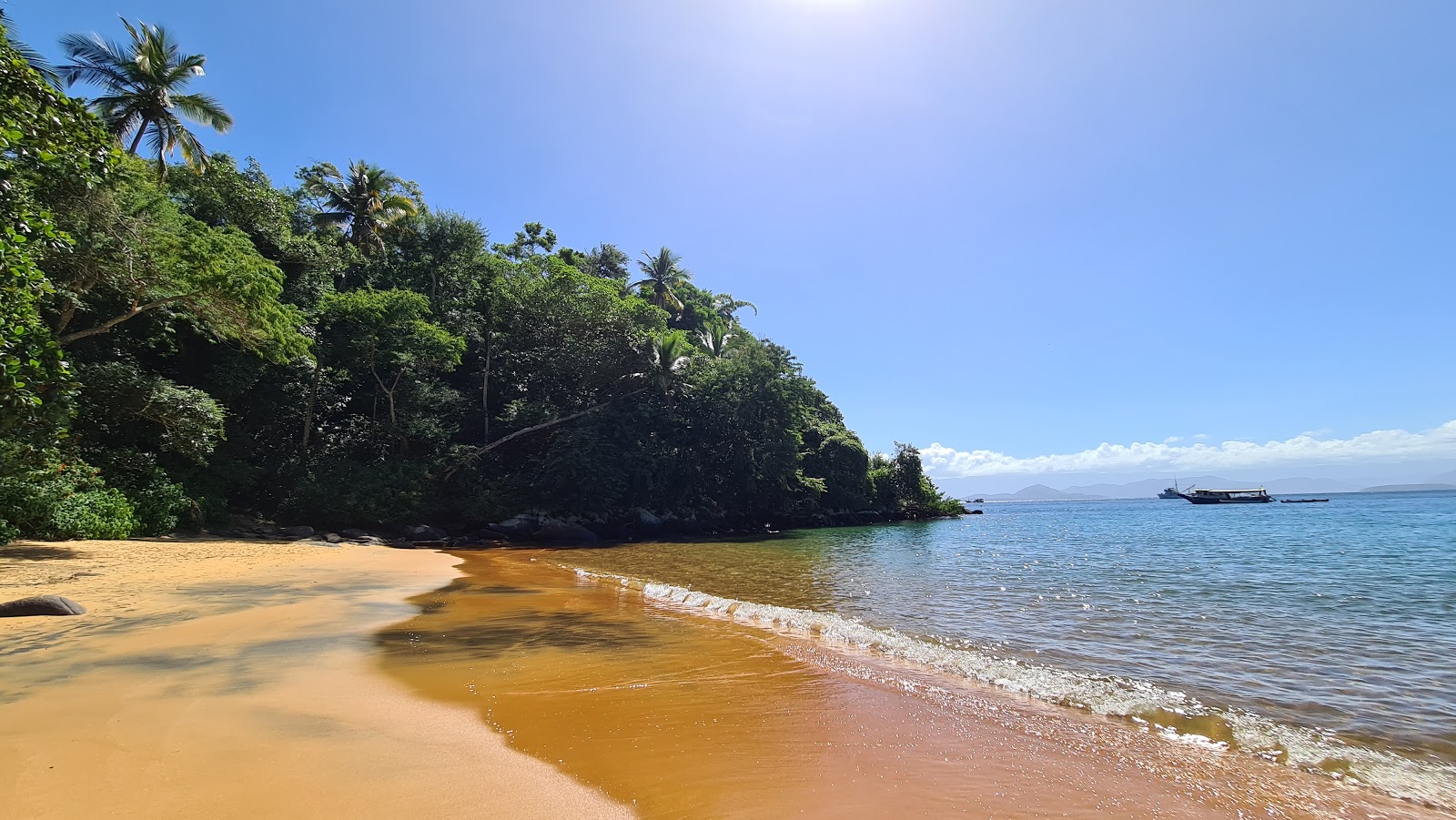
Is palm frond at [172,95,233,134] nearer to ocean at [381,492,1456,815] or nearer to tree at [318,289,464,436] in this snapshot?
tree at [318,289,464,436]

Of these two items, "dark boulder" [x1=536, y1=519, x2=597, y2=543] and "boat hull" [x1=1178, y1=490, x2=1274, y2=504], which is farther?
"boat hull" [x1=1178, y1=490, x2=1274, y2=504]

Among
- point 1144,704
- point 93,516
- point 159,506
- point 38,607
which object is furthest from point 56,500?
point 1144,704

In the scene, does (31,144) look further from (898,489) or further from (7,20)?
(898,489)

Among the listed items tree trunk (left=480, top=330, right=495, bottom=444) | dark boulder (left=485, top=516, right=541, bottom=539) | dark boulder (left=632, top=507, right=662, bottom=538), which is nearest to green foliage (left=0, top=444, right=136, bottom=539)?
dark boulder (left=485, top=516, right=541, bottom=539)

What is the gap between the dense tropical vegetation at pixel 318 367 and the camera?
11.9 m

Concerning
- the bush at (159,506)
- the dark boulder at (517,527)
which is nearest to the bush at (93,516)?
the bush at (159,506)

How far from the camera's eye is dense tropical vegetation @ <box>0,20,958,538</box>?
11.9 metres

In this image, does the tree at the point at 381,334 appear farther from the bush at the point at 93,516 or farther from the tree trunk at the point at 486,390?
the bush at the point at 93,516

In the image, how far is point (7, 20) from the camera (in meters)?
10.6

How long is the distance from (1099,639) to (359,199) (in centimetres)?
3682

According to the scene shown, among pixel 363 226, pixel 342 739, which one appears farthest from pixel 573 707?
pixel 363 226

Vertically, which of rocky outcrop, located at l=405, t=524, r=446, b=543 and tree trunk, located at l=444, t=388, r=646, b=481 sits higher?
tree trunk, located at l=444, t=388, r=646, b=481

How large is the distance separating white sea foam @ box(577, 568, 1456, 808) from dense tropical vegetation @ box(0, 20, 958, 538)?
1024 centimetres

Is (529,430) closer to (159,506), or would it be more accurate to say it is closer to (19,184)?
(159,506)
